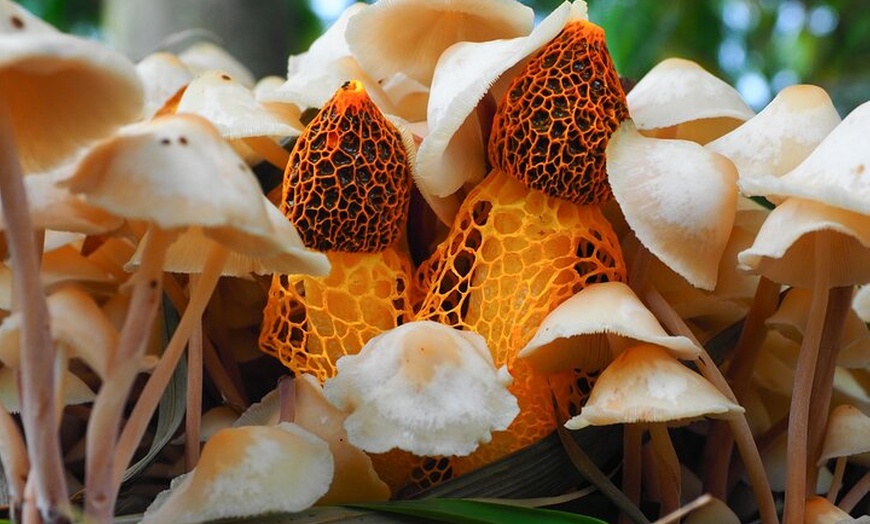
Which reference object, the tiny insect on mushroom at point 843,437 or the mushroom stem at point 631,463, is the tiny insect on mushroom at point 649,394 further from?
the tiny insect on mushroom at point 843,437

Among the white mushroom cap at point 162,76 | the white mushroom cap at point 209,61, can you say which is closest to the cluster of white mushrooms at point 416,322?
the white mushroom cap at point 162,76

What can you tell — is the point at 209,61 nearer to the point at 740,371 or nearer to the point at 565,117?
the point at 565,117

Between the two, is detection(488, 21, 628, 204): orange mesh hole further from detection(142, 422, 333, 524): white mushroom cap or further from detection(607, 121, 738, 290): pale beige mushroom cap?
detection(142, 422, 333, 524): white mushroom cap

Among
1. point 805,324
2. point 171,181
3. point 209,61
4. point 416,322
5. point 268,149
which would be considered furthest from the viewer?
point 209,61

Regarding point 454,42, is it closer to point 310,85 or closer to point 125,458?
point 310,85


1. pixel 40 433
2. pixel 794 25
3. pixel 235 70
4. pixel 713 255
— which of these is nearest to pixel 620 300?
pixel 713 255

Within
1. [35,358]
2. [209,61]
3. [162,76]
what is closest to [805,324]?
[35,358]
